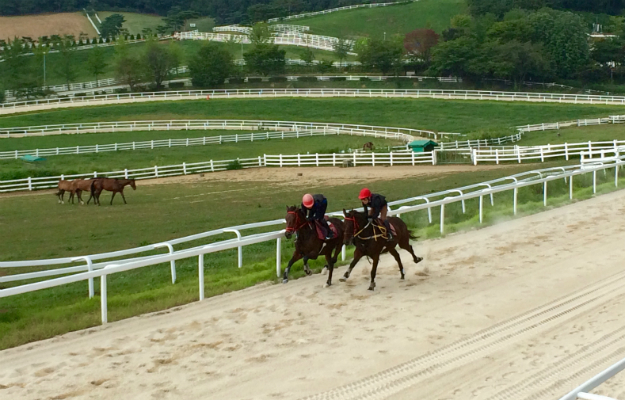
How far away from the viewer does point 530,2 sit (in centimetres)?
13600

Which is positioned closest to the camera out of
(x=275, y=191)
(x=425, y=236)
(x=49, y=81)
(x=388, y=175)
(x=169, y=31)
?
(x=425, y=236)

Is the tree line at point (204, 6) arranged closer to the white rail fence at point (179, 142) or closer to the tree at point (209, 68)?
the tree at point (209, 68)

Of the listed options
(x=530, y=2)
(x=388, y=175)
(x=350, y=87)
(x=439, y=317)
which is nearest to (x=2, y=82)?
(x=350, y=87)

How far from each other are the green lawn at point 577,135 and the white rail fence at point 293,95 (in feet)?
66.9

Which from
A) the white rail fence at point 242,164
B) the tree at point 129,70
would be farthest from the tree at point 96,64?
the white rail fence at point 242,164

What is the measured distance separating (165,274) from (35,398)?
6.86 metres

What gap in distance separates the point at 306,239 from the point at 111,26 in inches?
5388

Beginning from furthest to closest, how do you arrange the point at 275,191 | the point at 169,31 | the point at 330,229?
the point at 169,31
the point at 275,191
the point at 330,229

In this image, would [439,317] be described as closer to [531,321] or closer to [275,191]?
[531,321]

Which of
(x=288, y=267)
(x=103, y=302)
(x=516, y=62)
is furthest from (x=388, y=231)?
(x=516, y=62)

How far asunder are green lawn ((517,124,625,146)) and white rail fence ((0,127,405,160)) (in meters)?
8.78

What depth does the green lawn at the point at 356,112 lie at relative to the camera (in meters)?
64.2

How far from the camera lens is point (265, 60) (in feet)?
318

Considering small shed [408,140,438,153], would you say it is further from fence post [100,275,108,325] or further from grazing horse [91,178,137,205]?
fence post [100,275,108,325]
